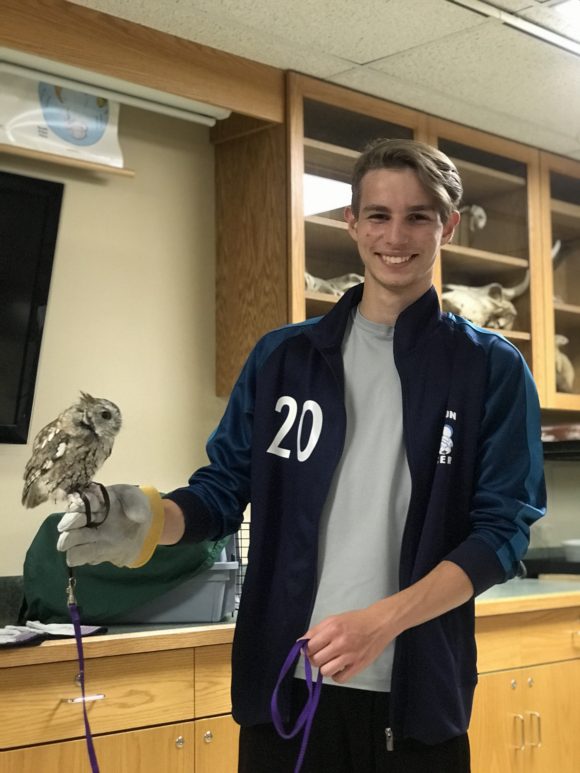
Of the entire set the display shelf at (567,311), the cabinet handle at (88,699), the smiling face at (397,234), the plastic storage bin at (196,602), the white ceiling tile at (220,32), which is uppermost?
the white ceiling tile at (220,32)

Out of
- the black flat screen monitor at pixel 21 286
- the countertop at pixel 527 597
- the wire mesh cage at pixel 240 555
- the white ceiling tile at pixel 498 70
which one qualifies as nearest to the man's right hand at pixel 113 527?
the wire mesh cage at pixel 240 555

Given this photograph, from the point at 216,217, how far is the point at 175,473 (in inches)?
31.1

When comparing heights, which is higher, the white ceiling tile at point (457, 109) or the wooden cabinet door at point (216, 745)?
the white ceiling tile at point (457, 109)

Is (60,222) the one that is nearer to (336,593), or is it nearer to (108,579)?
(108,579)

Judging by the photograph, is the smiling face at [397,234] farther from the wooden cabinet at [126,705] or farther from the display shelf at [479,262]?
the display shelf at [479,262]

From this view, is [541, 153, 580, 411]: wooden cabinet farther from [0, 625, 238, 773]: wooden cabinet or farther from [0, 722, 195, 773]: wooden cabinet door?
[0, 722, 195, 773]: wooden cabinet door

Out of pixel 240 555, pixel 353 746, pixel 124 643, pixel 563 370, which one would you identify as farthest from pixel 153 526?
pixel 563 370

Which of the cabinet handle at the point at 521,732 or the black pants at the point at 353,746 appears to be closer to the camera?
the black pants at the point at 353,746

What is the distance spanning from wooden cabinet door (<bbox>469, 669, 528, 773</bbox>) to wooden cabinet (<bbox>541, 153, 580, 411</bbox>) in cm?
107

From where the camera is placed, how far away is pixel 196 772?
240 centimetres

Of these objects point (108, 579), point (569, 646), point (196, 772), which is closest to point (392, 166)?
point (108, 579)

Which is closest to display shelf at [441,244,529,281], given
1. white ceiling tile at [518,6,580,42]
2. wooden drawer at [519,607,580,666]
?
white ceiling tile at [518,6,580,42]

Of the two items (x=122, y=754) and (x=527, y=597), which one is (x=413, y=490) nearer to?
(x=122, y=754)

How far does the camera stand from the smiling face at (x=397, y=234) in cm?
153
